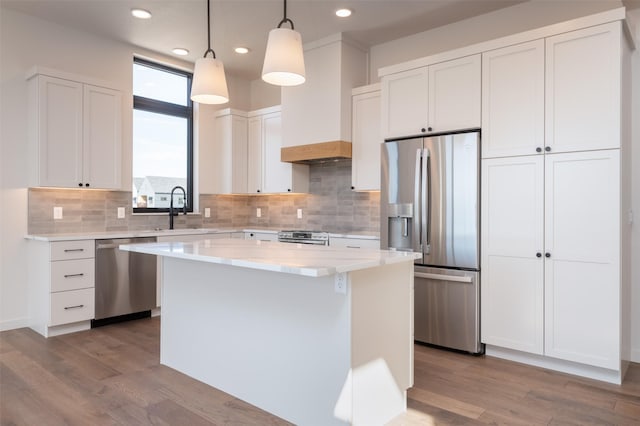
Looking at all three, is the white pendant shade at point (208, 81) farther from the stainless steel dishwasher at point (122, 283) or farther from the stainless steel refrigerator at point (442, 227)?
the stainless steel dishwasher at point (122, 283)

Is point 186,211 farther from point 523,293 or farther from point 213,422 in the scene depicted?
point 523,293

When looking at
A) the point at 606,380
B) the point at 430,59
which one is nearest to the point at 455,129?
the point at 430,59

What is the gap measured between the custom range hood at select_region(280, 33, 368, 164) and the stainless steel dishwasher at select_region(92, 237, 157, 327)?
6.29 feet

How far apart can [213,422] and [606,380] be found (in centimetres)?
258

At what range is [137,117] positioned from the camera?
4.97 m

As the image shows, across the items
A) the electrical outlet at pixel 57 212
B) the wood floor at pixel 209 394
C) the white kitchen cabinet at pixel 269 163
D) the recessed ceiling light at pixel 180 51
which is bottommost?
the wood floor at pixel 209 394

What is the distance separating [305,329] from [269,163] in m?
3.42

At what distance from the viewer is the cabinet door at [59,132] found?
12.9ft

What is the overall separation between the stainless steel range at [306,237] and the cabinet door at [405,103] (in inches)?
48.2

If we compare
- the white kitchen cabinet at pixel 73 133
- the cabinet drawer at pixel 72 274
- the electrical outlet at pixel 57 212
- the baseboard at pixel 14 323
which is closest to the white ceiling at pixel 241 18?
the white kitchen cabinet at pixel 73 133

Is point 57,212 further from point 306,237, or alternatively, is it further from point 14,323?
point 306,237

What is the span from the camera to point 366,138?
14.6ft

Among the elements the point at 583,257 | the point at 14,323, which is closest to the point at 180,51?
the point at 14,323

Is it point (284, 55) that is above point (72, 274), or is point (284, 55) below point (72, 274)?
above
